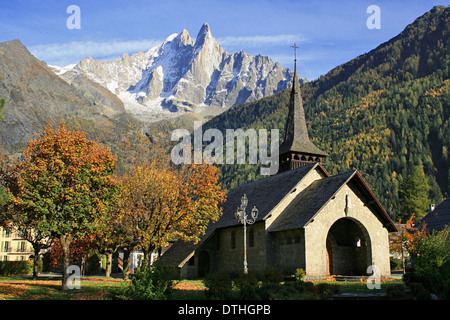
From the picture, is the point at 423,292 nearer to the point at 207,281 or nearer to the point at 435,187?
the point at 207,281

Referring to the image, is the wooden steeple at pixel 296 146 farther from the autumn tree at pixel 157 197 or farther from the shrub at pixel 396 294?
the shrub at pixel 396 294

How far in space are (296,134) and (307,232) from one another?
810 inches

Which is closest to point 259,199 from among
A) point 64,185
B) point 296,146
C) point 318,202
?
point 318,202

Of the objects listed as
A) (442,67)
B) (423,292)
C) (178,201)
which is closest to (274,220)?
(178,201)

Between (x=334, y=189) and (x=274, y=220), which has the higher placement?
(x=334, y=189)

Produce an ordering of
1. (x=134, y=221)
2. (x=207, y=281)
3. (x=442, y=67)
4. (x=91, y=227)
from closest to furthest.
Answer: (x=207, y=281) < (x=91, y=227) < (x=134, y=221) < (x=442, y=67)

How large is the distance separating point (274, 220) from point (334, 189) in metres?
5.63

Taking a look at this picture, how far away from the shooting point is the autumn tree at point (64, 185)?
25.3 metres

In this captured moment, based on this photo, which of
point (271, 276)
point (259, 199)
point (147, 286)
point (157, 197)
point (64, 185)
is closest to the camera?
point (147, 286)

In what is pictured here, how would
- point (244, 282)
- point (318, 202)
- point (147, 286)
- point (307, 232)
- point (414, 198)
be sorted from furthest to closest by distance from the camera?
point (414, 198) → point (318, 202) → point (307, 232) → point (244, 282) → point (147, 286)

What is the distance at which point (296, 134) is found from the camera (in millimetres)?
51281

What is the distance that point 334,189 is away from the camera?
34.0 meters

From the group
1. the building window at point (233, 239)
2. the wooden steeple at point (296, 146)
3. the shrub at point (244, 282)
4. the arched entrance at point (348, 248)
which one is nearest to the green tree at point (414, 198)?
the wooden steeple at point (296, 146)

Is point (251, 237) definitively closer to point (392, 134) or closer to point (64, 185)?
point (64, 185)
